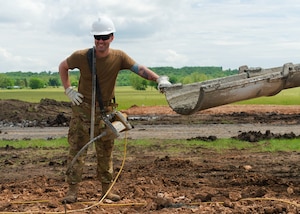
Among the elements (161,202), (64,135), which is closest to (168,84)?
(161,202)

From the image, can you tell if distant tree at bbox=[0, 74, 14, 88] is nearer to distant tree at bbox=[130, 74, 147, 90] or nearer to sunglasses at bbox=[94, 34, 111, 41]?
distant tree at bbox=[130, 74, 147, 90]

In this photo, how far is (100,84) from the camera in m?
7.37

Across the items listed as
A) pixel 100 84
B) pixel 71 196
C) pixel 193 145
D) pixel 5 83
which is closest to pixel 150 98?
pixel 193 145

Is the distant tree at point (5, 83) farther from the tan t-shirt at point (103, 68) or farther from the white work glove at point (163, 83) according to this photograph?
the white work glove at point (163, 83)

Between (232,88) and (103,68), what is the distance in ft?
5.95

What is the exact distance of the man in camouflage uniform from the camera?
713 cm

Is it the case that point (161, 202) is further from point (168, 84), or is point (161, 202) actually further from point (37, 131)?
point (37, 131)

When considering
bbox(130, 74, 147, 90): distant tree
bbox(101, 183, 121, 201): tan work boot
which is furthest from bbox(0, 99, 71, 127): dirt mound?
bbox(130, 74, 147, 90): distant tree

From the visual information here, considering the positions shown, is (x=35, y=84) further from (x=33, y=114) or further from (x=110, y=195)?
(x=110, y=195)

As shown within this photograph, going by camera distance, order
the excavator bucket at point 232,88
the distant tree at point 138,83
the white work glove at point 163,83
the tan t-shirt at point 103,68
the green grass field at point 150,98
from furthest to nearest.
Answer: the distant tree at point 138,83 < the green grass field at point 150,98 < the tan t-shirt at point 103,68 < the white work glove at point 163,83 < the excavator bucket at point 232,88

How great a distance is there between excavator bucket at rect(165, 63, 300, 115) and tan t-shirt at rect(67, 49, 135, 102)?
896mm

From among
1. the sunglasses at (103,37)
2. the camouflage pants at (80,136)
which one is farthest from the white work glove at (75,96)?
the sunglasses at (103,37)

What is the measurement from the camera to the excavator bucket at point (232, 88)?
21.3ft

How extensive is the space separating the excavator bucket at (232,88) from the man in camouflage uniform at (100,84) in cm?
38
